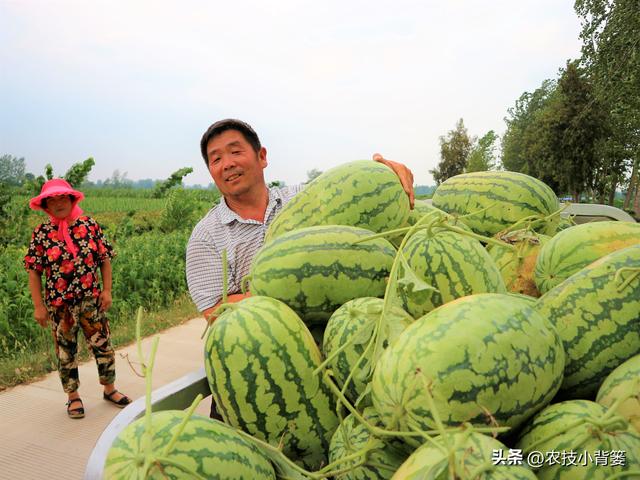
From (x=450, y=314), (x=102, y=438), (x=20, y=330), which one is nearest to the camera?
(x=450, y=314)

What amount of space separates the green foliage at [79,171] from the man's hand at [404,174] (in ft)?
56.3

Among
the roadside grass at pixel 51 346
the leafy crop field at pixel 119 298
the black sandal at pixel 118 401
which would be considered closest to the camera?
the black sandal at pixel 118 401

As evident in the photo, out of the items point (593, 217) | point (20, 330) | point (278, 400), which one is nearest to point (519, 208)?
point (593, 217)

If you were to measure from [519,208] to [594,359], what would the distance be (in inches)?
40.5

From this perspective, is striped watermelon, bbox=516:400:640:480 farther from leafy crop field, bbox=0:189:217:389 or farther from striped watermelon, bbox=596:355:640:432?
leafy crop field, bbox=0:189:217:389

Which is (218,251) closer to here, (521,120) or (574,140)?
(574,140)

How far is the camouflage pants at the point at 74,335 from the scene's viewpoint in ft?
16.3

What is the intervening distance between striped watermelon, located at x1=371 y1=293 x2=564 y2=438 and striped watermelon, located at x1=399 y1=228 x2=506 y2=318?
0.21m

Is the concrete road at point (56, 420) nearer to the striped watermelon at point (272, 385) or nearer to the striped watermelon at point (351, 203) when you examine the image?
the striped watermelon at point (351, 203)

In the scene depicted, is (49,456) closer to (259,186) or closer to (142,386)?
(142,386)

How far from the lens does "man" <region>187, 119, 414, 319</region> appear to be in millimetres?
3039

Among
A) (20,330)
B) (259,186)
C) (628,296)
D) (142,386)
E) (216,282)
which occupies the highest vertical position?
(259,186)

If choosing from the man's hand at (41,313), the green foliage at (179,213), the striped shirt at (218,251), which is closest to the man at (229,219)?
the striped shirt at (218,251)

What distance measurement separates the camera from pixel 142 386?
19.5 feet
